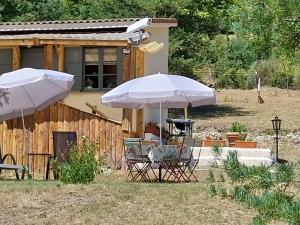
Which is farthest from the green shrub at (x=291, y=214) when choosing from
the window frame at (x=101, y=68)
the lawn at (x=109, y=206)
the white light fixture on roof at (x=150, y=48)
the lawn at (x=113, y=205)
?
the window frame at (x=101, y=68)

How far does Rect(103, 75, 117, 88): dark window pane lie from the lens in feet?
61.5

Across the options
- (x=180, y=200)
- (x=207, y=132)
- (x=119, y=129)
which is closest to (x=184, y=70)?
(x=207, y=132)

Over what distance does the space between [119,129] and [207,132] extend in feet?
31.6

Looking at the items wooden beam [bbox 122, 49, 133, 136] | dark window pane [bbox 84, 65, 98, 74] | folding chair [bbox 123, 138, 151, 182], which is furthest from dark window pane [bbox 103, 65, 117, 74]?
folding chair [bbox 123, 138, 151, 182]

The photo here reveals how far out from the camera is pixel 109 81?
18.9 metres

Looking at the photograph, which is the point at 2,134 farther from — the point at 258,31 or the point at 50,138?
the point at 258,31

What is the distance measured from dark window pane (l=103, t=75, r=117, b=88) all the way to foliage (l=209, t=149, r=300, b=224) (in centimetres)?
1377

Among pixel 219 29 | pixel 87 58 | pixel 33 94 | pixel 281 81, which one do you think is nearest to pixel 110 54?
pixel 87 58

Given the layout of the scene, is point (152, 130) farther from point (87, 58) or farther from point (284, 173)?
point (284, 173)

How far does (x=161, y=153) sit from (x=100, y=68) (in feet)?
21.7

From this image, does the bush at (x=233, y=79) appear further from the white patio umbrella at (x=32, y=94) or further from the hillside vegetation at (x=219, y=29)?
the white patio umbrella at (x=32, y=94)

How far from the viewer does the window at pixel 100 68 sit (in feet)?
61.1

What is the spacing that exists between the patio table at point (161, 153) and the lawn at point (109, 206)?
10.6ft

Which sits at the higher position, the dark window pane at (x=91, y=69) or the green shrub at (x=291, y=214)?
the green shrub at (x=291, y=214)
